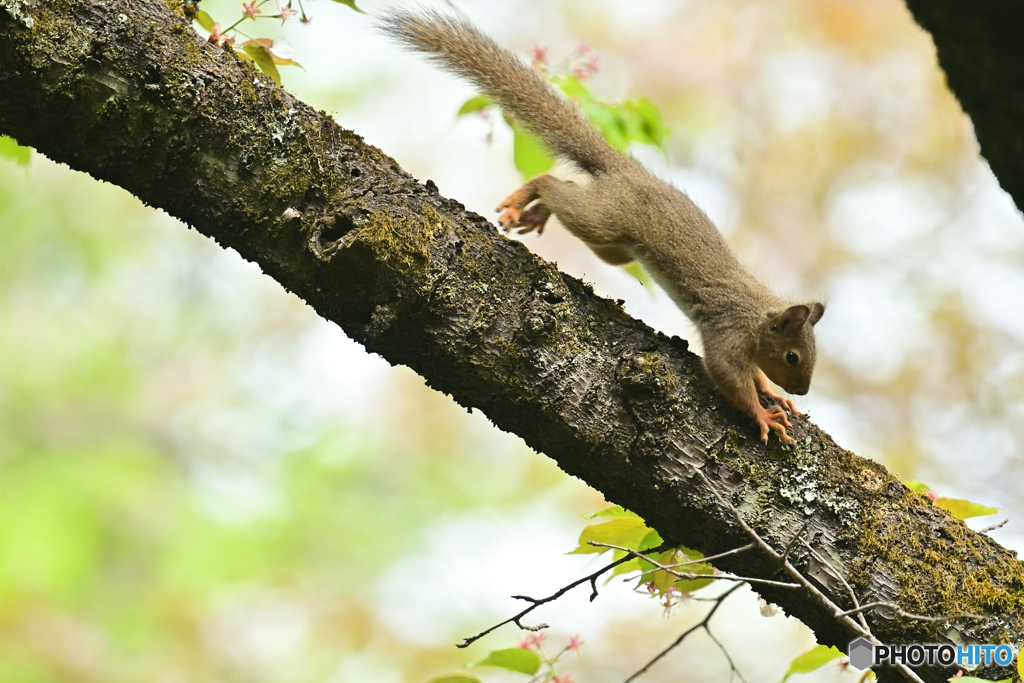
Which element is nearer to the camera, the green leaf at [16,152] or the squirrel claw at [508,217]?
the green leaf at [16,152]

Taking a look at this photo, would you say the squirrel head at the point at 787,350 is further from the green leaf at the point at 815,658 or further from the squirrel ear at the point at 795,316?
the green leaf at the point at 815,658

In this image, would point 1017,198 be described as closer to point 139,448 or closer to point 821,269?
point 821,269

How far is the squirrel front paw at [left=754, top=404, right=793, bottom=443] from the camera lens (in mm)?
2516

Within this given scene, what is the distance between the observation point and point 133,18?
214cm

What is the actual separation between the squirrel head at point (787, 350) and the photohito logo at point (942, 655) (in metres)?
1.65

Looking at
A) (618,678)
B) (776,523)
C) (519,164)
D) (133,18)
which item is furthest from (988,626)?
(618,678)

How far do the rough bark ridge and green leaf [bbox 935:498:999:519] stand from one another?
11 centimetres

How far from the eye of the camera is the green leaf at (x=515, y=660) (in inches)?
92.0

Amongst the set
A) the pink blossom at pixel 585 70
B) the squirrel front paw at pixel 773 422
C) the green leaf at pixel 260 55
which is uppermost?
the pink blossom at pixel 585 70

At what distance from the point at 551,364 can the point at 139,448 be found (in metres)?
7.18

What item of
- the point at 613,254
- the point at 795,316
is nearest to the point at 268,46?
the point at 613,254

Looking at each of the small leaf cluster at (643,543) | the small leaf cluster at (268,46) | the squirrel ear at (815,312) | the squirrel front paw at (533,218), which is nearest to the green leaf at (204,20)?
the small leaf cluster at (268,46)

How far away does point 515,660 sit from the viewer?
2.37m

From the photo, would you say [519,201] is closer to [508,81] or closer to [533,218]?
[533,218]
